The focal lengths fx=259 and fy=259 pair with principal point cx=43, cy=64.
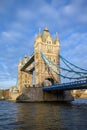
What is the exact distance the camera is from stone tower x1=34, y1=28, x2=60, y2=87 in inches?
3762

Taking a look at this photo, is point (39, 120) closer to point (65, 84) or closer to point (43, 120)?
point (43, 120)

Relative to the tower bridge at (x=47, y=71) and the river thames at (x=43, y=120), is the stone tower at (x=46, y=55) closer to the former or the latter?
the tower bridge at (x=47, y=71)

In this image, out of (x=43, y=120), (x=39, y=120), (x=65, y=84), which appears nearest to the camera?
(x=43, y=120)

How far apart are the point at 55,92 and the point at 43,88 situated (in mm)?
5467

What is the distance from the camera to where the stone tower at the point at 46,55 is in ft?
314

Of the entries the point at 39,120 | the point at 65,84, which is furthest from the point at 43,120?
the point at 65,84

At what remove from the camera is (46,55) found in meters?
98.5

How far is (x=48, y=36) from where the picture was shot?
4067 inches

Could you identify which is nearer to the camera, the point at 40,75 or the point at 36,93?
the point at 36,93

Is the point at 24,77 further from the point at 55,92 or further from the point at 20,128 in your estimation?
the point at 20,128

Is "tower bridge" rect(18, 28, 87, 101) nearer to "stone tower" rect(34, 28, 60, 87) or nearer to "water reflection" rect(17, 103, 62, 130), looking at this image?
"stone tower" rect(34, 28, 60, 87)

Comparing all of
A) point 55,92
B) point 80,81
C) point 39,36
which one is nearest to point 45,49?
point 39,36

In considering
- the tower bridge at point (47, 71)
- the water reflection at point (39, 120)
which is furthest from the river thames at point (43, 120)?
the tower bridge at point (47, 71)

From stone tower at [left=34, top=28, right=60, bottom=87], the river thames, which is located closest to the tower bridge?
stone tower at [left=34, top=28, right=60, bottom=87]
